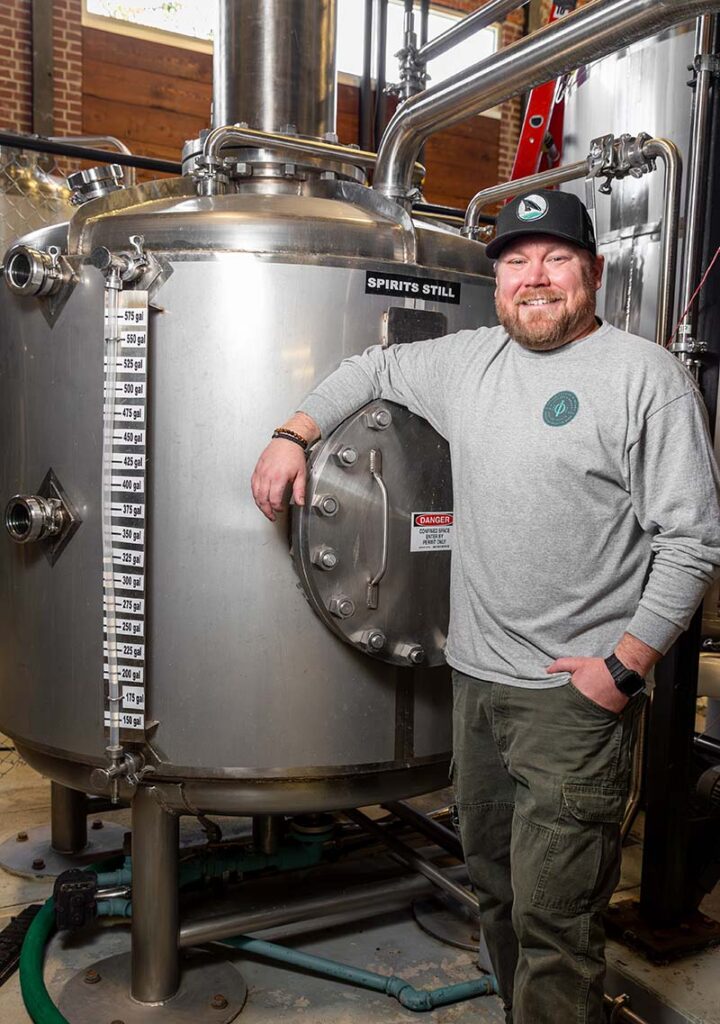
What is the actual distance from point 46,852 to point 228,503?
1335mm

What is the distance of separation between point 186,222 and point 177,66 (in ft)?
18.2

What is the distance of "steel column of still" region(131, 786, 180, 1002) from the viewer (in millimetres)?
1804

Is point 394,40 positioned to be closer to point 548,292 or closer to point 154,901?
point 548,292

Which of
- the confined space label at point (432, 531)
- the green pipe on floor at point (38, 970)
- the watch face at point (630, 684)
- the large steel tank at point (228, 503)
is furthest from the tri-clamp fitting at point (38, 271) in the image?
the green pipe on floor at point (38, 970)

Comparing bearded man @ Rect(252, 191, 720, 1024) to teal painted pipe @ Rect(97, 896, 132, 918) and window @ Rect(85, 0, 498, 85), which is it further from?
window @ Rect(85, 0, 498, 85)

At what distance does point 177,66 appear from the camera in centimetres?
652

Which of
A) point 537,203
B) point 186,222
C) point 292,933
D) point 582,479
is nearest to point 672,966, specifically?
point 292,933

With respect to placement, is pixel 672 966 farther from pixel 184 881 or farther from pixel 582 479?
pixel 582 479

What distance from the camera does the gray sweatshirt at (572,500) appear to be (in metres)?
1.34

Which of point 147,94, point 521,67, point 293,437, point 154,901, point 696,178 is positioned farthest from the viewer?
point 147,94

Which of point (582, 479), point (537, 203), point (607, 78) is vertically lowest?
point (582, 479)

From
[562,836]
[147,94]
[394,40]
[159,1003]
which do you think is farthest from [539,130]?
[394,40]

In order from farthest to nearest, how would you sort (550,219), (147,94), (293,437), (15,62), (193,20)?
1. (193,20)
2. (147,94)
3. (15,62)
4. (293,437)
5. (550,219)

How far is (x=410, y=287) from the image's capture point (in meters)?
1.73
